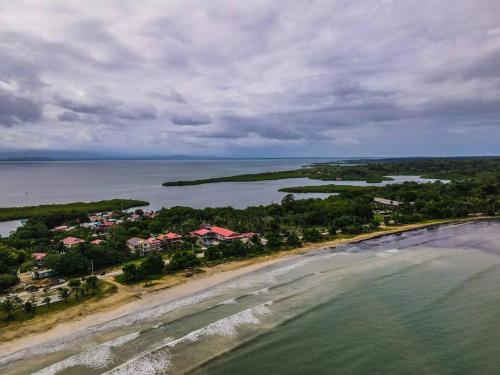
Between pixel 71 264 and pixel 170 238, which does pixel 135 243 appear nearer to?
pixel 170 238

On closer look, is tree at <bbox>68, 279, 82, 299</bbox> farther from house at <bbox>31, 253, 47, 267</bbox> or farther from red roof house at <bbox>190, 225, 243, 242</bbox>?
red roof house at <bbox>190, 225, 243, 242</bbox>

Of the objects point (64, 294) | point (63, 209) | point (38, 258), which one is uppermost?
point (64, 294)

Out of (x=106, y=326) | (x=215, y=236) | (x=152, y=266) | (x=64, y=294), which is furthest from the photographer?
(x=215, y=236)

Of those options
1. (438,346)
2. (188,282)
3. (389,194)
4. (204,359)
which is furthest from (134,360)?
(389,194)

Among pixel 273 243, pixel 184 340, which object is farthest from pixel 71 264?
pixel 273 243

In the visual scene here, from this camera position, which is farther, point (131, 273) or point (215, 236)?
point (215, 236)

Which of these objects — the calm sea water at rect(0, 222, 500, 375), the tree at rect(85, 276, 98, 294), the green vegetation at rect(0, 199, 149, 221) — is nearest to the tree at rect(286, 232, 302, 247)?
the calm sea water at rect(0, 222, 500, 375)
